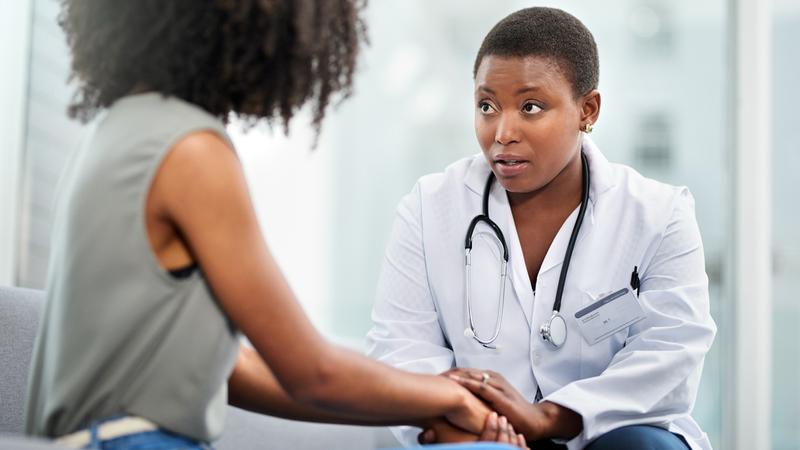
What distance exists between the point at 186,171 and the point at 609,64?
81.4 inches

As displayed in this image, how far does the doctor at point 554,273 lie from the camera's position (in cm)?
147

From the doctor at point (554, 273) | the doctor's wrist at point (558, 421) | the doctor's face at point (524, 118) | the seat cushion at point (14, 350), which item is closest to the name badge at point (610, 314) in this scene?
the doctor at point (554, 273)

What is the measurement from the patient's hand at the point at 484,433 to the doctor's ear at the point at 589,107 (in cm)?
63

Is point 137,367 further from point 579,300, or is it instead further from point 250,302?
point 579,300

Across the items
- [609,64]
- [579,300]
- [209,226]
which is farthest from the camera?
[609,64]

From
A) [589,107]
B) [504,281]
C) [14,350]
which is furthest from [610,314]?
[14,350]

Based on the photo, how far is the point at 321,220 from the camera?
112 inches

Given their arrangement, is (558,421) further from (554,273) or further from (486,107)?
(486,107)

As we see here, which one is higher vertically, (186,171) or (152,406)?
(186,171)

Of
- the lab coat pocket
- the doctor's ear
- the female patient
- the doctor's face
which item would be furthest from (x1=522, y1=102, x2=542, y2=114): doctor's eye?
the female patient

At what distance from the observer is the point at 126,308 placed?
0.90 m

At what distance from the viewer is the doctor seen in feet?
4.82

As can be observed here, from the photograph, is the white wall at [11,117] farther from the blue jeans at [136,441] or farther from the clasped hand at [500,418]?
the blue jeans at [136,441]

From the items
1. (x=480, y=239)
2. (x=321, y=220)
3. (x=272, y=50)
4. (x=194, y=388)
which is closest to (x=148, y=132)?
(x=272, y=50)
